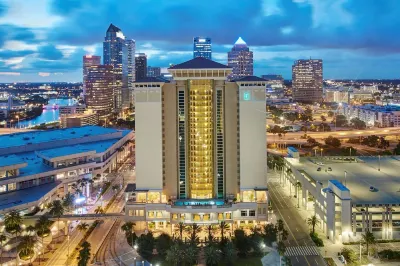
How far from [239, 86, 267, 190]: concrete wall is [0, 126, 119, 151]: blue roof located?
2063 inches

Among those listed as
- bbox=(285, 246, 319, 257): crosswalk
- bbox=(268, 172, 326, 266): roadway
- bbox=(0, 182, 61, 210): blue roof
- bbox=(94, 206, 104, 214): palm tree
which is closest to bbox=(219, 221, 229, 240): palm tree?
bbox=(268, 172, 326, 266): roadway

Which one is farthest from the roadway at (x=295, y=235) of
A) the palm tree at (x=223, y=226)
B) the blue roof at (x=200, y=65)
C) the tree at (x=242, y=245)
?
the blue roof at (x=200, y=65)

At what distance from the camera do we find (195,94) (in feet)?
183

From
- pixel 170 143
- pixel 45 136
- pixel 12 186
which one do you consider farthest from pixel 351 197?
pixel 45 136

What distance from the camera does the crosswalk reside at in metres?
44.1

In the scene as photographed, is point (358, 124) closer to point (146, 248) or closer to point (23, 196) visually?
point (146, 248)

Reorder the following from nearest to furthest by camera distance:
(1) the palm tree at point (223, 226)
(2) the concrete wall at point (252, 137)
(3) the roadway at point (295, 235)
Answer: (3) the roadway at point (295, 235)
(1) the palm tree at point (223, 226)
(2) the concrete wall at point (252, 137)

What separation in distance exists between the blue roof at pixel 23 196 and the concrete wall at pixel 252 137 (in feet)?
96.6

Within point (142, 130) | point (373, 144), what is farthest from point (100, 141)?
point (373, 144)

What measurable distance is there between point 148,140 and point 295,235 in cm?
2302

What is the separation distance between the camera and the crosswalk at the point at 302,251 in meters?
44.1

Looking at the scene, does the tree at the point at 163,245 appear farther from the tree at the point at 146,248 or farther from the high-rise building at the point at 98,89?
the high-rise building at the point at 98,89

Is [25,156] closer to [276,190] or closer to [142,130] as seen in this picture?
[142,130]

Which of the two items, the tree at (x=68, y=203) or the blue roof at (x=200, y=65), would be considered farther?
the blue roof at (x=200, y=65)
